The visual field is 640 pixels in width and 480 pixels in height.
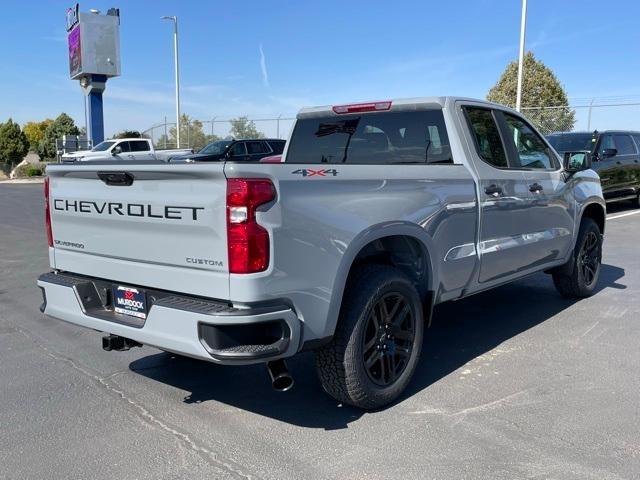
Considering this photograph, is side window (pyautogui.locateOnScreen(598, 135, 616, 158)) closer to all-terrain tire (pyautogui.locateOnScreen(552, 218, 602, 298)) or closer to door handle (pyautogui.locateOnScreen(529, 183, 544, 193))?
all-terrain tire (pyautogui.locateOnScreen(552, 218, 602, 298))

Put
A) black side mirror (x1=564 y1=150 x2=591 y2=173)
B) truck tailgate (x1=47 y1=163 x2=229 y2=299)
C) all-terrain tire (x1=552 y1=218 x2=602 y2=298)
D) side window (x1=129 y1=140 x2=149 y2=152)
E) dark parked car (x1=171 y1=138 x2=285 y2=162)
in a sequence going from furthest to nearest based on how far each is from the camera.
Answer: side window (x1=129 y1=140 x2=149 y2=152) → dark parked car (x1=171 y1=138 x2=285 y2=162) → all-terrain tire (x1=552 y1=218 x2=602 y2=298) → black side mirror (x1=564 y1=150 x2=591 y2=173) → truck tailgate (x1=47 y1=163 x2=229 y2=299)

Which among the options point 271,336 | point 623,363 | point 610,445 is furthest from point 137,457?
point 623,363

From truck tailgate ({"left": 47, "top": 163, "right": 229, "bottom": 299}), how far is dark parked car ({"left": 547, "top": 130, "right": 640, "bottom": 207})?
1093 cm

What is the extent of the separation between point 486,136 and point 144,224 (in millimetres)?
2829

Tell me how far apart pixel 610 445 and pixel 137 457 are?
2.57 metres

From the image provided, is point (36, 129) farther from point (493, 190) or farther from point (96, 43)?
point (493, 190)

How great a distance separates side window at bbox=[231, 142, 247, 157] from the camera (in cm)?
2267

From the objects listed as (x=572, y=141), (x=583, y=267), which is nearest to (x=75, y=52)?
(x=572, y=141)

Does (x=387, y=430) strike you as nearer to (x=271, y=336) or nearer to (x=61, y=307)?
(x=271, y=336)

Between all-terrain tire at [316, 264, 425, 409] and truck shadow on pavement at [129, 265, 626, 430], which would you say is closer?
all-terrain tire at [316, 264, 425, 409]

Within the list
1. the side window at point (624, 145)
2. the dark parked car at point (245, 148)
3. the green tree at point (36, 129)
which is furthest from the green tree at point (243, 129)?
the green tree at point (36, 129)

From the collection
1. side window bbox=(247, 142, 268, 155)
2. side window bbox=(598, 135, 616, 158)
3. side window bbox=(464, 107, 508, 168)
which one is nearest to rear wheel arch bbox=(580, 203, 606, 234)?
side window bbox=(464, 107, 508, 168)

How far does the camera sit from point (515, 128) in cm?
534

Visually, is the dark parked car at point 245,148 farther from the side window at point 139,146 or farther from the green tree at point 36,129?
the green tree at point 36,129
